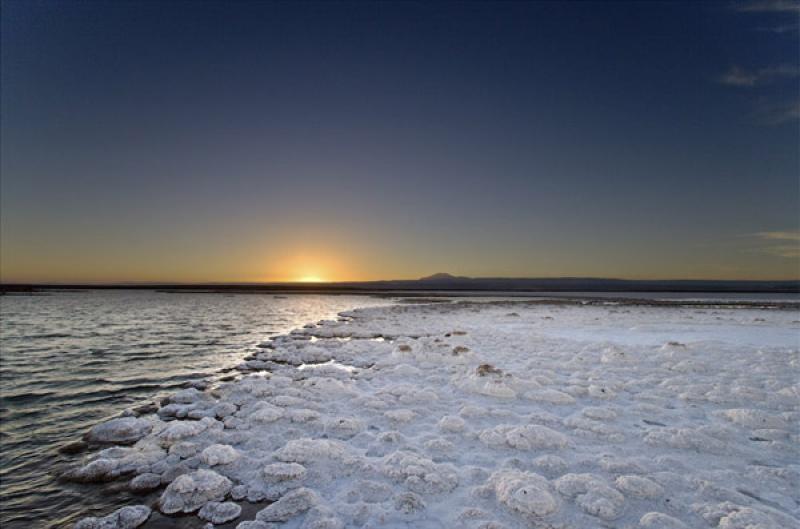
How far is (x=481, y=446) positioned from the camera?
5.64 meters

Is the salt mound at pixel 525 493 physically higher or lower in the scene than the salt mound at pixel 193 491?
higher

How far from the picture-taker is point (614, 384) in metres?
8.51

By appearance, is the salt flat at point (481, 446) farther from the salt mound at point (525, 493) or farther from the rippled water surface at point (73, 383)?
the rippled water surface at point (73, 383)

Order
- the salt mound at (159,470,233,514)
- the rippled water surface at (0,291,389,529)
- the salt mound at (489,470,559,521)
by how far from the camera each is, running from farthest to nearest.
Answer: the rippled water surface at (0,291,389,529)
the salt mound at (159,470,233,514)
the salt mound at (489,470,559,521)

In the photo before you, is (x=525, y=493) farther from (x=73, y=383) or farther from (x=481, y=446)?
(x=73, y=383)

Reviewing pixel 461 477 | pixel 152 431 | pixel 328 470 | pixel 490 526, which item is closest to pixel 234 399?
pixel 152 431

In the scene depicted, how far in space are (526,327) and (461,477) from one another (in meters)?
14.7

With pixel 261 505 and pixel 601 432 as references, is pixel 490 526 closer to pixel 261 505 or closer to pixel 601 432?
pixel 261 505

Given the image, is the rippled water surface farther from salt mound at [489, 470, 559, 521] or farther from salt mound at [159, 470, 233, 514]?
salt mound at [489, 470, 559, 521]

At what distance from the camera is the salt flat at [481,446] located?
4086mm

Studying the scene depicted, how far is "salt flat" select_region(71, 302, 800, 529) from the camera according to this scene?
4086 mm

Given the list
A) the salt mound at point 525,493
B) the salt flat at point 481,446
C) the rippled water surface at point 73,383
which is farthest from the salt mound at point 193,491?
the salt mound at point 525,493

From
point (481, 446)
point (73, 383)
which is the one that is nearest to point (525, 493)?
point (481, 446)

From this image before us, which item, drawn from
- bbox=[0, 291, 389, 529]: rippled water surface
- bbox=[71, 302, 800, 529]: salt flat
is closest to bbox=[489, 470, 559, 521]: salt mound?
bbox=[71, 302, 800, 529]: salt flat
